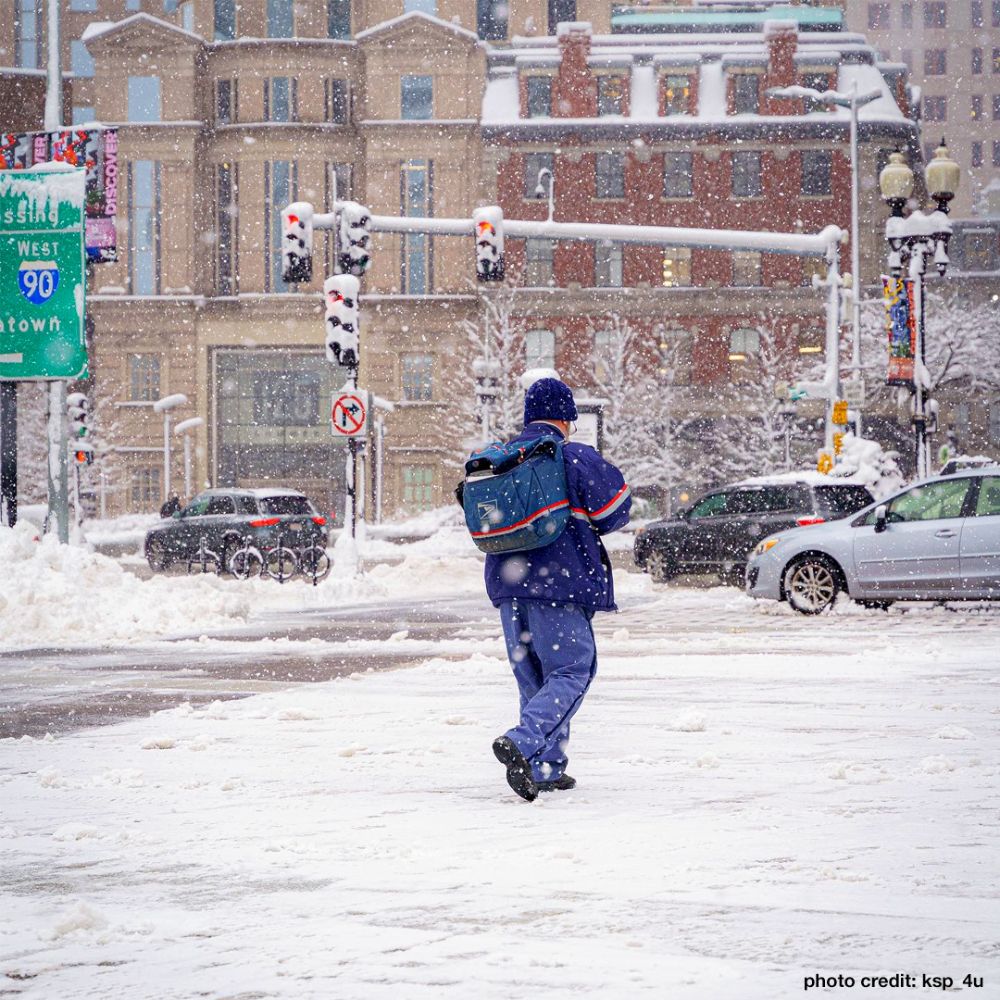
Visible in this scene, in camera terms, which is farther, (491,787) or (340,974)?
(491,787)

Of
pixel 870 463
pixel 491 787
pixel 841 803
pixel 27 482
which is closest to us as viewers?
pixel 841 803

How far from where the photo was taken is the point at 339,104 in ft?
219

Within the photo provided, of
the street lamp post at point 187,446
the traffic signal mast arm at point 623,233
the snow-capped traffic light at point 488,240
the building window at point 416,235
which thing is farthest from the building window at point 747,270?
the snow-capped traffic light at point 488,240

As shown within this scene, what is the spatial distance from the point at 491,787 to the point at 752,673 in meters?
5.81

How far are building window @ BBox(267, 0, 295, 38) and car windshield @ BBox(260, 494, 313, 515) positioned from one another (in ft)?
122

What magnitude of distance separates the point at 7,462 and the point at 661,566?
433 inches

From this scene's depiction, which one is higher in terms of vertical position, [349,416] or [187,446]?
[349,416]

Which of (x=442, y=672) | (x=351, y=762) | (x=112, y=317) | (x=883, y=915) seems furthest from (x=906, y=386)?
(x=112, y=317)

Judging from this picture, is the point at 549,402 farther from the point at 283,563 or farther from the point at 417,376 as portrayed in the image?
the point at 417,376

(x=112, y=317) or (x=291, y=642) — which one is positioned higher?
(x=112, y=317)

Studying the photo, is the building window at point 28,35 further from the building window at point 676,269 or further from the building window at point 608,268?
the building window at point 676,269

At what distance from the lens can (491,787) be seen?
25.4 feet

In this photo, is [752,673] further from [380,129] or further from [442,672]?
[380,129]

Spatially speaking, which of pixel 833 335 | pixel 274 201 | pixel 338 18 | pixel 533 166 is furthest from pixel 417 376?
pixel 833 335
